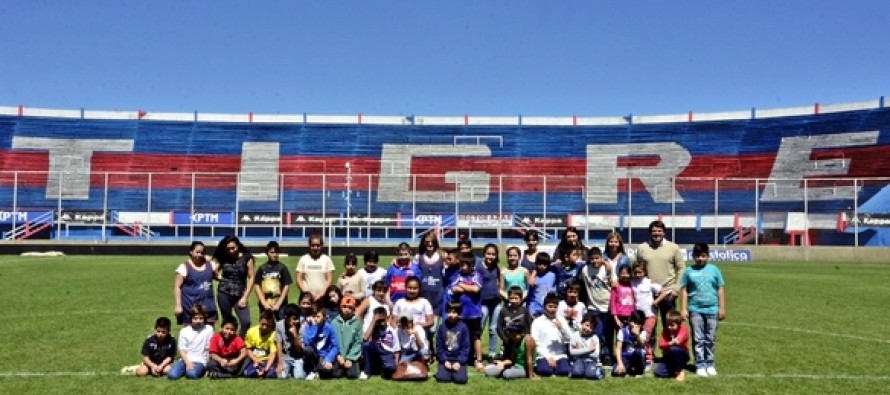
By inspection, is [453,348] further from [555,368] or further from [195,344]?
[195,344]

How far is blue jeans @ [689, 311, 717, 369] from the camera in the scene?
9.38 m

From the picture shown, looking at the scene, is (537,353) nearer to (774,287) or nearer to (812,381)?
(812,381)

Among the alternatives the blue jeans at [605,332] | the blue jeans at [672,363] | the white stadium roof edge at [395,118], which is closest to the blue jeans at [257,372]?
the blue jeans at [605,332]

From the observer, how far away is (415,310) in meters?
9.77

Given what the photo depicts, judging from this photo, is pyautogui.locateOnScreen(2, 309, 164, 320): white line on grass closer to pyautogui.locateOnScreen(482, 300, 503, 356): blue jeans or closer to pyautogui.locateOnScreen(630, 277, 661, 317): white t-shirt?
pyautogui.locateOnScreen(482, 300, 503, 356): blue jeans

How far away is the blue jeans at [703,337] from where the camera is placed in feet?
30.8

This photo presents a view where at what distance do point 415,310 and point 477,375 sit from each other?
1.14 metres

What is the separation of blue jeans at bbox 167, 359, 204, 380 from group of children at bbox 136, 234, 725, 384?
1 cm

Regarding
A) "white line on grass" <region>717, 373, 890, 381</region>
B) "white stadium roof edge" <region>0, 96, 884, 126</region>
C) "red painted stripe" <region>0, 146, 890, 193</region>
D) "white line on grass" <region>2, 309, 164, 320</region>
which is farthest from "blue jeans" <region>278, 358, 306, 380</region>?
"white stadium roof edge" <region>0, 96, 884, 126</region>

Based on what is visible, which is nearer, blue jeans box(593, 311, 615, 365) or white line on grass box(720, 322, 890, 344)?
blue jeans box(593, 311, 615, 365)

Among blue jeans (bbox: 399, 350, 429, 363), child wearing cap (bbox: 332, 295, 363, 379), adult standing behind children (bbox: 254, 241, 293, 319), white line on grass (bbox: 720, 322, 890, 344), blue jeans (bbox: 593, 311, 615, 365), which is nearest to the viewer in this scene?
child wearing cap (bbox: 332, 295, 363, 379)

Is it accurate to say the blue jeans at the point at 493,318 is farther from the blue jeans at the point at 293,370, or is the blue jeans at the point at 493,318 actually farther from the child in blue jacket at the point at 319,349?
the blue jeans at the point at 293,370

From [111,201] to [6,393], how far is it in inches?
1457

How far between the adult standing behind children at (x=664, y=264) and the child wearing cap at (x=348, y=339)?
3.77 m
